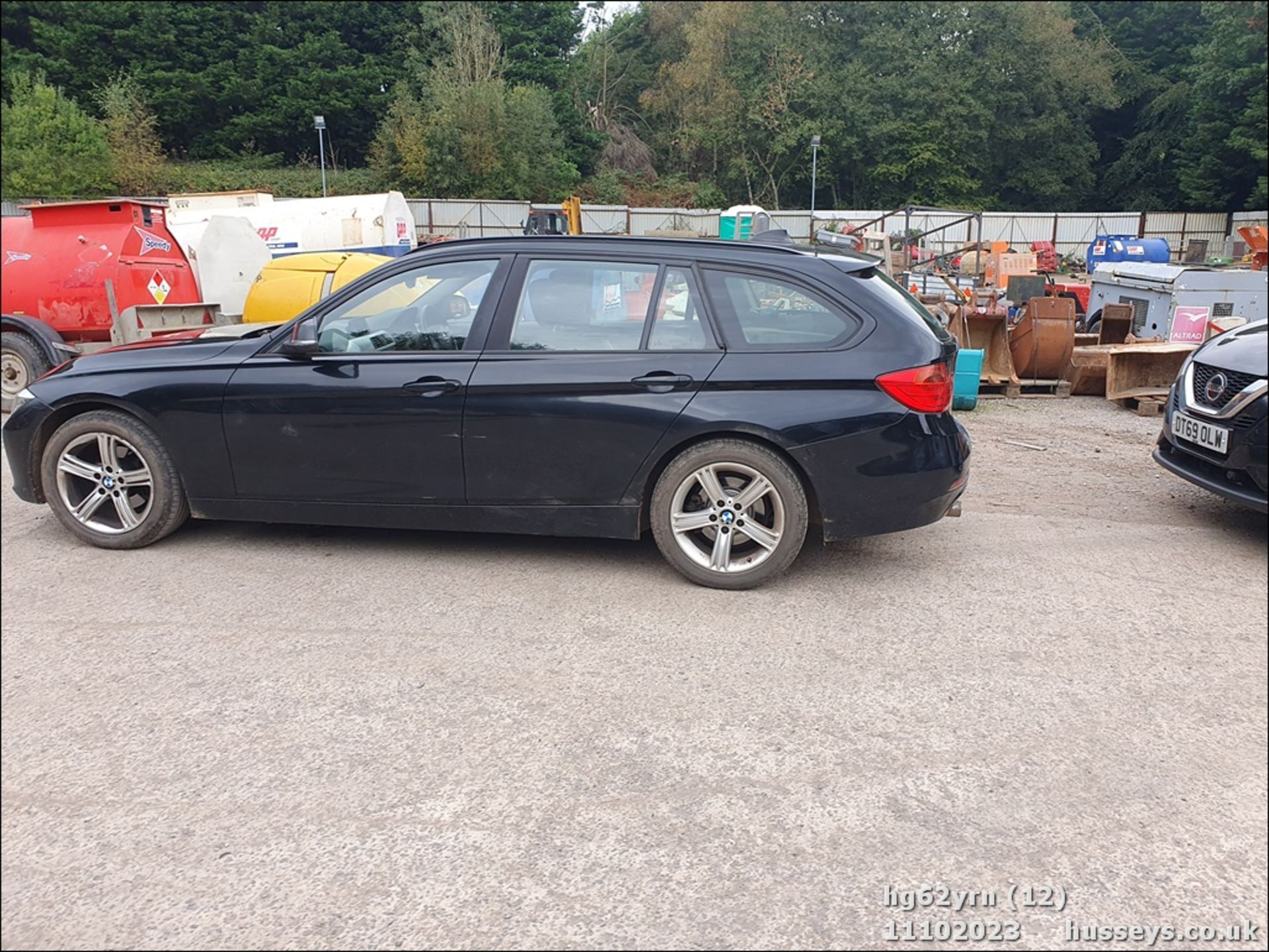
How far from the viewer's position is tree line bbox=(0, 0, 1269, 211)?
20.0 feet

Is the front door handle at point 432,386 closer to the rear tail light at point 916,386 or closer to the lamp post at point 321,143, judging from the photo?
the rear tail light at point 916,386

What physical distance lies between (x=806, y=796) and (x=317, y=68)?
626 inches

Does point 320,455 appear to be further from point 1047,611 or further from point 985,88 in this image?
point 985,88

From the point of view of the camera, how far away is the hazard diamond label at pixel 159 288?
9836 millimetres

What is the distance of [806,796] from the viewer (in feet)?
9.72

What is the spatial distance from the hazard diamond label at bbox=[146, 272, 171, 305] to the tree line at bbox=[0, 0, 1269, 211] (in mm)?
1068

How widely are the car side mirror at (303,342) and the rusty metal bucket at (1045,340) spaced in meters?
8.35

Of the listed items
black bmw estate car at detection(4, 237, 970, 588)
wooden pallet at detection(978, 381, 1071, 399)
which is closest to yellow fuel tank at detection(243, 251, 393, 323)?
black bmw estate car at detection(4, 237, 970, 588)

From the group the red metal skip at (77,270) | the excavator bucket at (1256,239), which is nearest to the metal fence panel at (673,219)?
the excavator bucket at (1256,239)

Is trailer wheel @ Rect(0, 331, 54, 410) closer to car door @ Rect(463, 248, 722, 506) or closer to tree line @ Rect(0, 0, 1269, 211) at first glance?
tree line @ Rect(0, 0, 1269, 211)

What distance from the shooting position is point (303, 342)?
4.88 metres

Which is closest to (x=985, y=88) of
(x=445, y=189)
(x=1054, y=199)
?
(x=1054, y=199)

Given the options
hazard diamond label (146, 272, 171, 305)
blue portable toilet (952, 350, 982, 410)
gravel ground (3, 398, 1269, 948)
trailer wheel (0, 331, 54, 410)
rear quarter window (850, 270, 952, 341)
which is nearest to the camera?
gravel ground (3, 398, 1269, 948)

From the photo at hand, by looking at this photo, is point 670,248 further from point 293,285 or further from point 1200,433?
point 293,285
